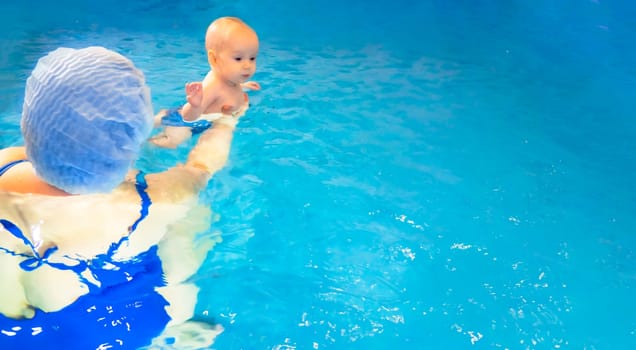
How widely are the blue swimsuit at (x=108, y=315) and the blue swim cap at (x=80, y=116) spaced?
0.74 feet

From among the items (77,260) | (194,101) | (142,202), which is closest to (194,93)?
(194,101)

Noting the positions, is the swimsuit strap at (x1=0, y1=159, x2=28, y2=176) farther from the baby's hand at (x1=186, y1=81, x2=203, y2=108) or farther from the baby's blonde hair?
the baby's blonde hair

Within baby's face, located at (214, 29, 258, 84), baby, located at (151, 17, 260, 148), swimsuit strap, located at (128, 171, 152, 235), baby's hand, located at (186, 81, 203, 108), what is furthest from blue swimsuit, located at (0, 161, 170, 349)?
baby's face, located at (214, 29, 258, 84)

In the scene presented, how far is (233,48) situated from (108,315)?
83.9 inches

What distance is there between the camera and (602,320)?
2432mm

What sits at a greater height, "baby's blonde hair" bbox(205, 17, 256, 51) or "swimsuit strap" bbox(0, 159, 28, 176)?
"baby's blonde hair" bbox(205, 17, 256, 51)

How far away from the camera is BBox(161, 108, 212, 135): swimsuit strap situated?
3529 millimetres

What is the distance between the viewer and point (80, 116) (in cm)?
158

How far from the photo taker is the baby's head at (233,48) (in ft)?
11.8

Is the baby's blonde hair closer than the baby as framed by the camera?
No

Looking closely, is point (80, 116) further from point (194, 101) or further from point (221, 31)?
point (221, 31)

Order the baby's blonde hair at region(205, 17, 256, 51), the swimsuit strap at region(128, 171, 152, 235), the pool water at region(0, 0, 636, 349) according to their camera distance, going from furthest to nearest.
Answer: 1. the baby's blonde hair at region(205, 17, 256, 51)
2. the pool water at region(0, 0, 636, 349)
3. the swimsuit strap at region(128, 171, 152, 235)

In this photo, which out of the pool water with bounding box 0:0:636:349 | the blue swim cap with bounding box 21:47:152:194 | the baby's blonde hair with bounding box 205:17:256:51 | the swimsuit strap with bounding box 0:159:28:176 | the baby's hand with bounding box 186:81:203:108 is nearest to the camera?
the blue swim cap with bounding box 21:47:152:194

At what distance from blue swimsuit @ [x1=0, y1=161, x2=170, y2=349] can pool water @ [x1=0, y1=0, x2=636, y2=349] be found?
3 centimetres
